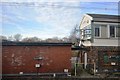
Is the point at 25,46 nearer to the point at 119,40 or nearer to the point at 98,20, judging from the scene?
the point at 98,20

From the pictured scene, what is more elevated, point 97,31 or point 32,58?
point 97,31

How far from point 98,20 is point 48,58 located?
556 centimetres

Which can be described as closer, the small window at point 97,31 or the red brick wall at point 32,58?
the red brick wall at point 32,58

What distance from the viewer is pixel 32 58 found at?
17375mm

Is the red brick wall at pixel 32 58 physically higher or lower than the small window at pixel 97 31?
lower

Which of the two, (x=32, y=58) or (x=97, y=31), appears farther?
(x=97, y=31)

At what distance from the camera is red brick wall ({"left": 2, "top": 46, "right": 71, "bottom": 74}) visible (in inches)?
673

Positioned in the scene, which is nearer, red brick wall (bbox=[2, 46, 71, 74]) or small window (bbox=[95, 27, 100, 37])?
red brick wall (bbox=[2, 46, 71, 74])

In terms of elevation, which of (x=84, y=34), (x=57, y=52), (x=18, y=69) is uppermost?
(x=84, y=34)

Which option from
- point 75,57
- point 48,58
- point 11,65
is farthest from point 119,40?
point 11,65

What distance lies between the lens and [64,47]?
17.8 metres

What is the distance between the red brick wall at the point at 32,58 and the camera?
673 inches

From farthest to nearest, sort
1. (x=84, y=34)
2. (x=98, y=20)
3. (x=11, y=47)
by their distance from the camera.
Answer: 1. (x=84, y=34)
2. (x=98, y=20)
3. (x=11, y=47)

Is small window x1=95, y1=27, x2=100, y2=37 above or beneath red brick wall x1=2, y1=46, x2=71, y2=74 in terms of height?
above
